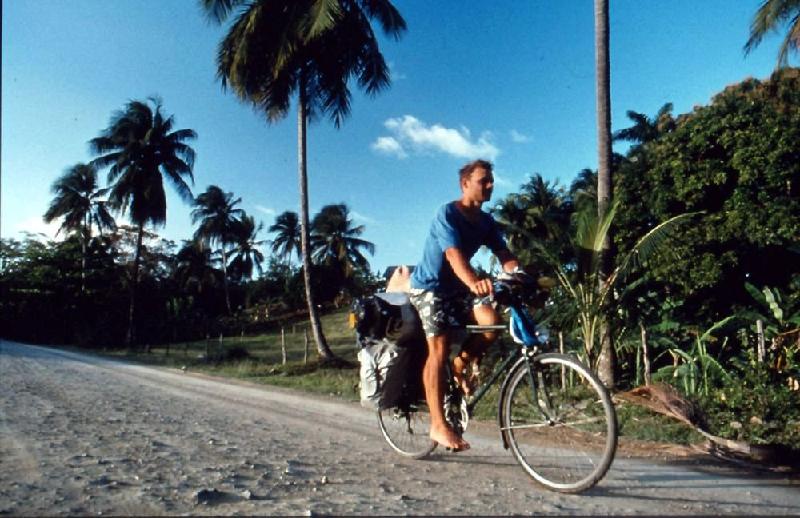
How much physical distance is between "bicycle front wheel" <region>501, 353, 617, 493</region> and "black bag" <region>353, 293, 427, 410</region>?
0.72 m

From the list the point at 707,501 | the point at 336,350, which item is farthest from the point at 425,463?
the point at 336,350

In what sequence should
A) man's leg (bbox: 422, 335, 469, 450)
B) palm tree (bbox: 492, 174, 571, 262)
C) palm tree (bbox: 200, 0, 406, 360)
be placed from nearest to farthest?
man's leg (bbox: 422, 335, 469, 450) → palm tree (bbox: 200, 0, 406, 360) → palm tree (bbox: 492, 174, 571, 262)

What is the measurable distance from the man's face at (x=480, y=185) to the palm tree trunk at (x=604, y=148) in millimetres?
5156

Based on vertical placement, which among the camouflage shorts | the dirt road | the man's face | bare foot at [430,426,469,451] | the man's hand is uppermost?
the man's face

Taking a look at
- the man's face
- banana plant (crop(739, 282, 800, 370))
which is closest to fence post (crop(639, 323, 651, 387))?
banana plant (crop(739, 282, 800, 370))

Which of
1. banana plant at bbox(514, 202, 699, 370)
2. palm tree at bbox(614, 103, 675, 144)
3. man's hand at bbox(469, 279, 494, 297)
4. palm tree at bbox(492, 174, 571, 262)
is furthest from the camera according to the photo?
palm tree at bbox(492, 174, 571, 262)

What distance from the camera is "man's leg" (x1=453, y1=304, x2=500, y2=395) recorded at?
347 centimetres

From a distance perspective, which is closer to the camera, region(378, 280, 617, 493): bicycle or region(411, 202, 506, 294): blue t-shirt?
region(378, 280, 617, 493): bicycle

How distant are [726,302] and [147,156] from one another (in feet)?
98.4

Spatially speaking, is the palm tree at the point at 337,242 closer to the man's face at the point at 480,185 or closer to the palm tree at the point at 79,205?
the palm tree at the point at 79,205

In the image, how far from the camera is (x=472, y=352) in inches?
142

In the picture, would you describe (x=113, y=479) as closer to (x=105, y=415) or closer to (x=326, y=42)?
(x=105, y=415)

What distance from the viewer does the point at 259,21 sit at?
15945mm

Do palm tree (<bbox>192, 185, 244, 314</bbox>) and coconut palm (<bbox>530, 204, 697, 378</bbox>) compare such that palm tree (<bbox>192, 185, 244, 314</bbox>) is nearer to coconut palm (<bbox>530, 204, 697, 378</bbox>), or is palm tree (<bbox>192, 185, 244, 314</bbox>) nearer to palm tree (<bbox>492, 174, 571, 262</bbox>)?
palm tree (<bbox>492, 174, 571, 262</bbox>)
